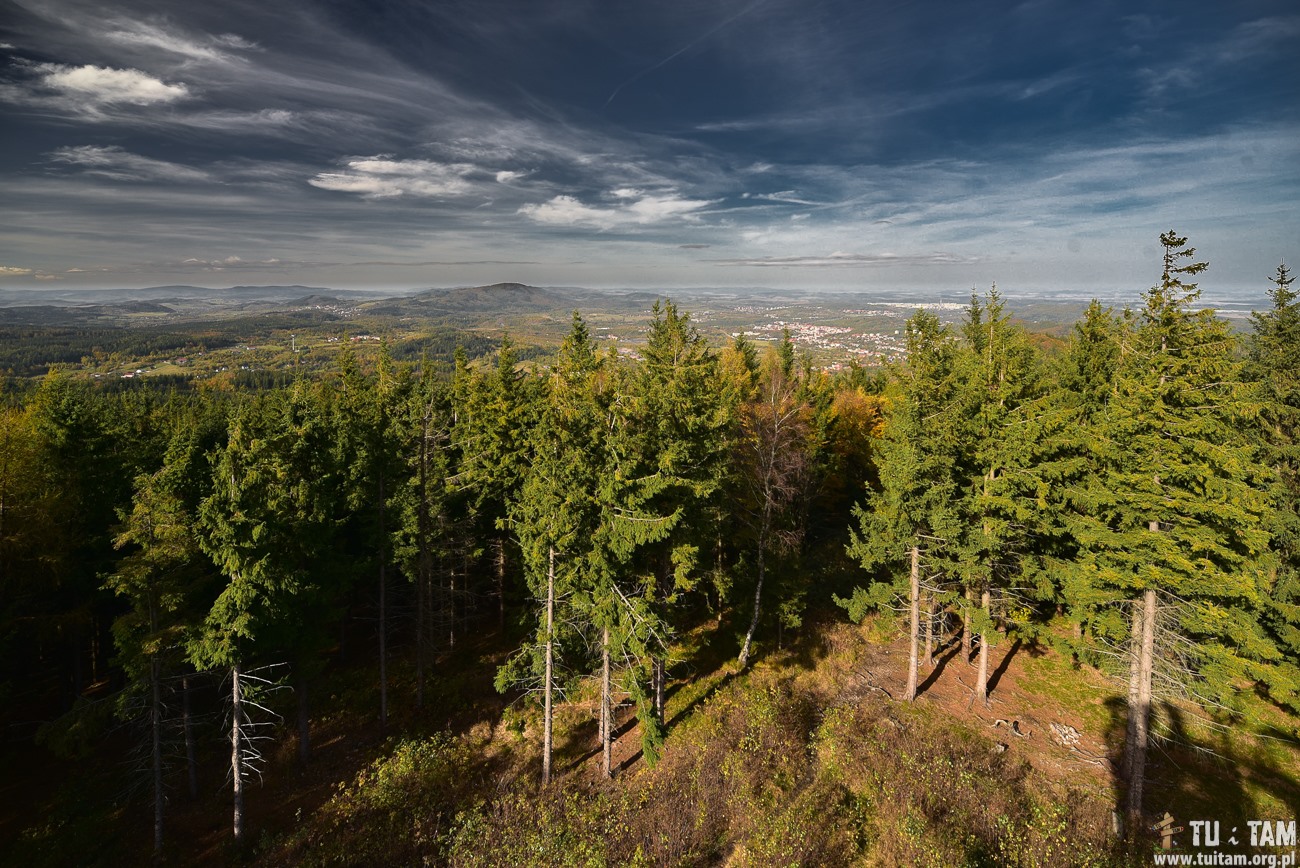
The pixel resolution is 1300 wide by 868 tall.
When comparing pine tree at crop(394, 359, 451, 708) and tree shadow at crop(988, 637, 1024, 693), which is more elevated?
pine tree at crop(394, 359, 451, 708)

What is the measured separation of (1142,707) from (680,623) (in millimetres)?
16121

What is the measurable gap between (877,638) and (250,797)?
2457 cm

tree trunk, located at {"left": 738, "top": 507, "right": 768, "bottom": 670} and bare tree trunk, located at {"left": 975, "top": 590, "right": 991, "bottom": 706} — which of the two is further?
tree trunk, located at {"left": 738, "top": 507, "right": 768, "bottom": 670}

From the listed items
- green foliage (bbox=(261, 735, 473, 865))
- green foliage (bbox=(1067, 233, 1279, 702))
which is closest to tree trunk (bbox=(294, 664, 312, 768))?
green foliage (bbox=(261, 735, 473, 865))

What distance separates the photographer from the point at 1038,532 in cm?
1803

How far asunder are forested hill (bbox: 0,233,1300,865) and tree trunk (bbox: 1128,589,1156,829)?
10 cm

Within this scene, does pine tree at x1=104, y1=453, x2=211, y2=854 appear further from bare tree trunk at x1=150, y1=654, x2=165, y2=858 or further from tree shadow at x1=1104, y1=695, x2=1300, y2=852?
tree shadow at x1=1104, y1=695, x2=1300, y2=852

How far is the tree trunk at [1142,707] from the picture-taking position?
43.9 feet

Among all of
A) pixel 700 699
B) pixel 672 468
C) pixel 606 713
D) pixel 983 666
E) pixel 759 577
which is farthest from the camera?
pixel 759 577

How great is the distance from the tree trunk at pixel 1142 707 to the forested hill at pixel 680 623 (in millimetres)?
100

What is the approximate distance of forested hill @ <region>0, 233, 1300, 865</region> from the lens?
13.1 m

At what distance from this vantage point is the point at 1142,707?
44.3 feet

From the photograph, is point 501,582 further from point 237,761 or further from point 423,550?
point 237,761

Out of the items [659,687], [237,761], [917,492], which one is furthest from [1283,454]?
[237,761]
